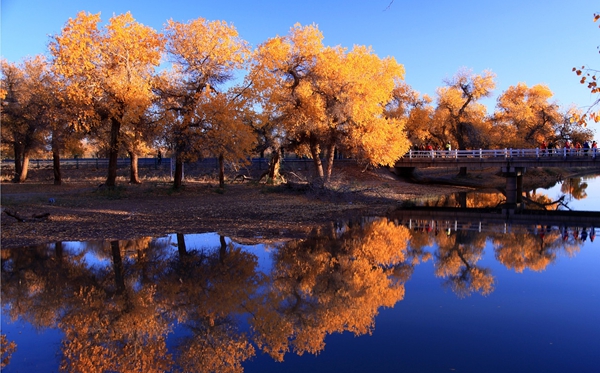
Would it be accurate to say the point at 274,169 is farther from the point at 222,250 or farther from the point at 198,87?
the point at 222,250

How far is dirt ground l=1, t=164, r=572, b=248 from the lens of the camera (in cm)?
1590

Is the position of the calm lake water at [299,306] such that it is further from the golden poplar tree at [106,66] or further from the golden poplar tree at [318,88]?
the golden poplar tree at [318,88]

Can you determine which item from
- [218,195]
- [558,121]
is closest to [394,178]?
[558,121]

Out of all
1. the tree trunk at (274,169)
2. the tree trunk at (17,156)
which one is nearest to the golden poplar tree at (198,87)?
the tree trunk at (274,169)

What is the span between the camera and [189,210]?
2097 centimetres

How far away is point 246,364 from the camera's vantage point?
6.83 metres

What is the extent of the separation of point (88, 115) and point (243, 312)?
18765 mm

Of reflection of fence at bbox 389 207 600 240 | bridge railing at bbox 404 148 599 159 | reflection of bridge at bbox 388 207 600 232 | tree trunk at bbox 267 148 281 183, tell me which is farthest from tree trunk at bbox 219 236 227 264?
bridge railing at bbox 404 148 599 159

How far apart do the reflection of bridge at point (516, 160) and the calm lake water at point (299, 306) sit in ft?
68.8

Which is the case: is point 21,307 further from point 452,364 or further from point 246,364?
point 452,364

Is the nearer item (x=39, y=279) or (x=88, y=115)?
(x=39, y=279)

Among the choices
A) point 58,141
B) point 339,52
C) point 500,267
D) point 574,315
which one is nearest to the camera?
point 574,315

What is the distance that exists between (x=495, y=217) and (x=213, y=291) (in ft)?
60.5

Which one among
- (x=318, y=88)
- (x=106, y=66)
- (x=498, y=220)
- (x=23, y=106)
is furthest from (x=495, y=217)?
(x=23, y=106)
